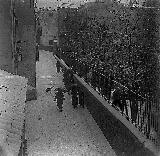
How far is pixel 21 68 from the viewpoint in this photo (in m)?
17.4

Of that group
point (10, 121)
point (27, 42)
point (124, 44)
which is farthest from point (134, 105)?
point (27, 42)

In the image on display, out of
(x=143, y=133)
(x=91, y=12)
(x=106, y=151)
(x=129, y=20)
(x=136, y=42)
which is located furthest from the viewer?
(x=91, y=12)

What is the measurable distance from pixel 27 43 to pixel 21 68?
169cm

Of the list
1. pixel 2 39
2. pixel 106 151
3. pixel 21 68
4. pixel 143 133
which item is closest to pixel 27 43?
pixel 21 68

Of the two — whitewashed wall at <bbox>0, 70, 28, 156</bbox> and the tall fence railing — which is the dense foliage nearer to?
the tall fence railing

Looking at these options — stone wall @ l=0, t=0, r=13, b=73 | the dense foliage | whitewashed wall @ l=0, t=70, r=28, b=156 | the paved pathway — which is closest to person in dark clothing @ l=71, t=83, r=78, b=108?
the paved pathway

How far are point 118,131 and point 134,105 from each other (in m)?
1.18

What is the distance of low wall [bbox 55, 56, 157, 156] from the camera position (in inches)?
302

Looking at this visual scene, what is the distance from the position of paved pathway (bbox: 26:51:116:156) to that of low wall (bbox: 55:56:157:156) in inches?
18.3

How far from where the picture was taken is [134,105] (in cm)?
920

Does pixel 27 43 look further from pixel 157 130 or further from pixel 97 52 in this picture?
pixel 157 130

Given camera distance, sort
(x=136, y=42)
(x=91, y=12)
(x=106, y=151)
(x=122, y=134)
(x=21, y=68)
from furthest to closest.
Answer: (x=91, y=12) → (x=21, y=68) → (x=136, y=42) → (x=106, y=151) → (x=122, y=134)

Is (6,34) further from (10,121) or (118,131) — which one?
(10,121)

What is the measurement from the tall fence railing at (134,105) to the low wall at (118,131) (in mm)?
194
